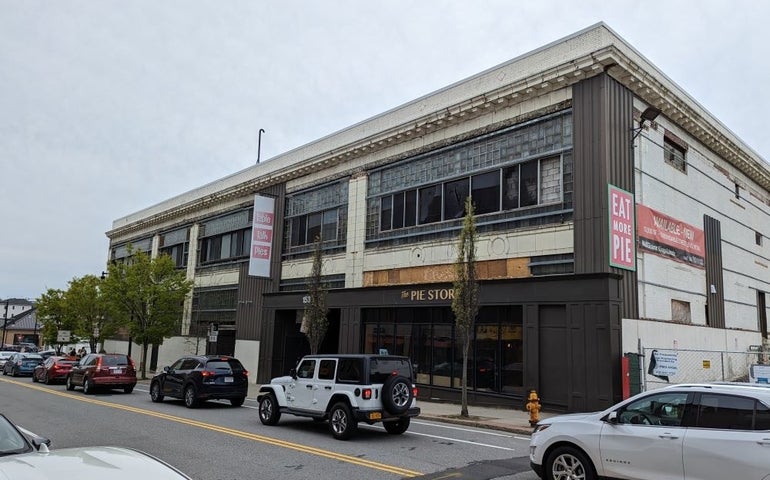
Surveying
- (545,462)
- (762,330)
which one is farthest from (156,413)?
(762,330)

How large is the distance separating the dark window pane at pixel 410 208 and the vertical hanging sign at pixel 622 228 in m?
8.41

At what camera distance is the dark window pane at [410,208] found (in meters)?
24.1

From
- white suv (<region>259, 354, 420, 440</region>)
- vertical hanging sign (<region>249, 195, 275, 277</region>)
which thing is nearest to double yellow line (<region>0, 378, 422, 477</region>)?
white suv (<region>259, 354, 420, 440</region>)

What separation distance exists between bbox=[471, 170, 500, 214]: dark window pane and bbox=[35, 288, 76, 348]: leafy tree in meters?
38.7

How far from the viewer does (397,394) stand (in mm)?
12648

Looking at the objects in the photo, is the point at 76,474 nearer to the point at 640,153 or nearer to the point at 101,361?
the point at 640,153

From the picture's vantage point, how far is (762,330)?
27703 millimetres

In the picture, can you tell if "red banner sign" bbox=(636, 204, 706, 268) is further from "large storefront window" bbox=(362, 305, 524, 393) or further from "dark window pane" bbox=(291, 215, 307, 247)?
"dark window pane" bbox=(291, 215, 307, 247)

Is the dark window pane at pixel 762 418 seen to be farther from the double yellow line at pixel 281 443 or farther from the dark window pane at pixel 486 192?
the dark window pane at pixel 486 192

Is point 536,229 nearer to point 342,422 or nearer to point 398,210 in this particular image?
point 398,210

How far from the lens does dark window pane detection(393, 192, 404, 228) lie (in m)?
24.6

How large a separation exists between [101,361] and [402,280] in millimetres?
12448

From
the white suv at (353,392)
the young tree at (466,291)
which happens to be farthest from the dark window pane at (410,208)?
the white suv at (353,392)

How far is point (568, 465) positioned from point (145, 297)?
30.4 m
